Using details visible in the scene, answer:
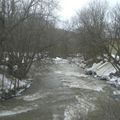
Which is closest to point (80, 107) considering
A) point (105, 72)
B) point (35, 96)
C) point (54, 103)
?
point (54, 103)

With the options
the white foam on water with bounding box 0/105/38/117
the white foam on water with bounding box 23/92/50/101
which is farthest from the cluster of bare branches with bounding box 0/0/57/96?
the white foam on water with bounding box 0/105/38/117

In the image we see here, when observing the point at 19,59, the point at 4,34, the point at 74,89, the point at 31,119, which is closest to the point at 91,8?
the point at 19,59

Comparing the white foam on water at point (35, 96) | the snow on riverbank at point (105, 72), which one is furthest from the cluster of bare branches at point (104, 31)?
the white foam on water at point (35, 96)

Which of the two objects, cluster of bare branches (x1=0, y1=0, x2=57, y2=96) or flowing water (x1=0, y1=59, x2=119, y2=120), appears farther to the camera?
cluster of bare branches (x1=0, y1=0, x2=57, y2=96)

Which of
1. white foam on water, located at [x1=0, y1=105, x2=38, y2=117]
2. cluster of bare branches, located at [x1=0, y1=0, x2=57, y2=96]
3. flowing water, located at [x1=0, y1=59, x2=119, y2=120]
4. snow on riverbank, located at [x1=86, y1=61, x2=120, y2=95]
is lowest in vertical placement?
white foam on water, located at [x1=0, y1=105, x2=38, y2=117]

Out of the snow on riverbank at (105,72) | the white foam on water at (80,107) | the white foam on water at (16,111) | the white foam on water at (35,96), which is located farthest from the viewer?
the snow on riverbank at (105,72)

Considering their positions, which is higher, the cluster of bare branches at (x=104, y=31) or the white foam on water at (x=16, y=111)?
the cluster of bare branches at (x=104, y=31)

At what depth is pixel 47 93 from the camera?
22.0 m

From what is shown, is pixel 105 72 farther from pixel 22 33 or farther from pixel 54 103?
pixel 54 103

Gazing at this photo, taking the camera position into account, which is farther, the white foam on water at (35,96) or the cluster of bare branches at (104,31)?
the cluster of bare branches at (104,31)

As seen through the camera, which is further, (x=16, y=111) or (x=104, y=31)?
(x=104, y=31)

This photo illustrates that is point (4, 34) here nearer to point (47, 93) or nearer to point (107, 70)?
point (47, 93)

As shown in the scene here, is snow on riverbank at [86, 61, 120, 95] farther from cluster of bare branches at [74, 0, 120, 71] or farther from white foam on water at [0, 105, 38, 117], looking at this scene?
white foam on water at [0, 105, 38, 117]

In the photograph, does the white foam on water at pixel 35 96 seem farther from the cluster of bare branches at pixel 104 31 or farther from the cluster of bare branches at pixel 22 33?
the cluster of bare branches at pixel 104 31
